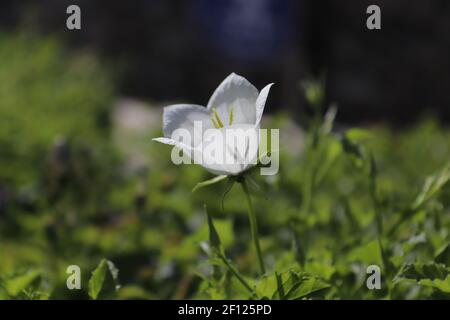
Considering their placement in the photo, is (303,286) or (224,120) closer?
(303,286)

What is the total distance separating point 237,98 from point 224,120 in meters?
0.04

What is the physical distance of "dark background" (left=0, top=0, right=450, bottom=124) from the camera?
6730 millimetres

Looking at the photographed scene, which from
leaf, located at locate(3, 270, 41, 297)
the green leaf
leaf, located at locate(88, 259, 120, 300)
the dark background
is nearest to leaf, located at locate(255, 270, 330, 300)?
the green leaf

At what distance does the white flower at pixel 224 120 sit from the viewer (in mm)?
961

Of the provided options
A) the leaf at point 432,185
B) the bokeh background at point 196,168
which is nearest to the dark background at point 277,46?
the bokeh background at point 196,168

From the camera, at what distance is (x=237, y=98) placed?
3.47 feet

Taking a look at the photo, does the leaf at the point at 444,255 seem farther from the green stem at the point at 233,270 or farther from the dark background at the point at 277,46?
the dark background at the point at 277,46

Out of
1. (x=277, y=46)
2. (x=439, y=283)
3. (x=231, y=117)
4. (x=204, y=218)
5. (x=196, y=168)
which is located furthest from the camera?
(x=277, y=46)

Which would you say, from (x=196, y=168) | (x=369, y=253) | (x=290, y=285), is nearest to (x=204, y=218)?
(x=369, y=253)

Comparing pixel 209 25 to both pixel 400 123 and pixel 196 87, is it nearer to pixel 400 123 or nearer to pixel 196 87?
pixel 196 87

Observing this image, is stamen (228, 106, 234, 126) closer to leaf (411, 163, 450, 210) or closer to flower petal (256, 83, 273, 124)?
flower petal (256, 83, 273, 124)

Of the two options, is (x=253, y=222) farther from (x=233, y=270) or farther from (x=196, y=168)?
(x=196, y=168)

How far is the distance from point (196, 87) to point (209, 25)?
2.09ft

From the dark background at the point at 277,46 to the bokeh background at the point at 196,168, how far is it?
1cm
